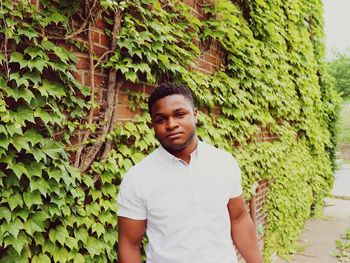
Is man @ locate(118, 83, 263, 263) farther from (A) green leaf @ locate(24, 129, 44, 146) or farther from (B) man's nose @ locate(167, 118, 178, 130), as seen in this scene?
(A) green leaf @ locate(24, 129, 44, 146)

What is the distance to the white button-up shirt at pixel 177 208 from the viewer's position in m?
1.70

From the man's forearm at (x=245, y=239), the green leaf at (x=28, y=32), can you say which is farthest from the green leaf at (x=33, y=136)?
the man's forearm at (x=245, y=239)

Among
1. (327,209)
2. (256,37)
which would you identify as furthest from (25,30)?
(327,209)

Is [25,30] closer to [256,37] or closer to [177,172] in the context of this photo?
[177,172]

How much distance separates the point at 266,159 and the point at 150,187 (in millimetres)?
3655

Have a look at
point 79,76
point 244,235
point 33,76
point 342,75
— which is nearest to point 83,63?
point 79,76

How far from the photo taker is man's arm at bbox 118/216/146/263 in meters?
1.73

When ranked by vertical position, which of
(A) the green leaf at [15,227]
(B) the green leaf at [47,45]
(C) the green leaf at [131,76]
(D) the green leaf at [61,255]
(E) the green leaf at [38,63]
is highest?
(B) the green leaf at [47,45]

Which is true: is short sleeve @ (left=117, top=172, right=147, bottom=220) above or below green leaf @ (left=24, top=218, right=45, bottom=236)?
above

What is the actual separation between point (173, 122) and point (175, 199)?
0.36 meters

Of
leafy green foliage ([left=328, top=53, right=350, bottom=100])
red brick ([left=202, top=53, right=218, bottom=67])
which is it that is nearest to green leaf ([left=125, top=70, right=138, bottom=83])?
red brick ([left=202, top=53, right=218, bottom=67])

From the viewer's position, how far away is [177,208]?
1.71 meters

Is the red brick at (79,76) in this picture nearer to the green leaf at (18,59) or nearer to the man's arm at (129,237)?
the green leaf at (18,59)

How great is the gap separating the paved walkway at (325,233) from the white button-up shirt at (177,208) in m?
4.26
